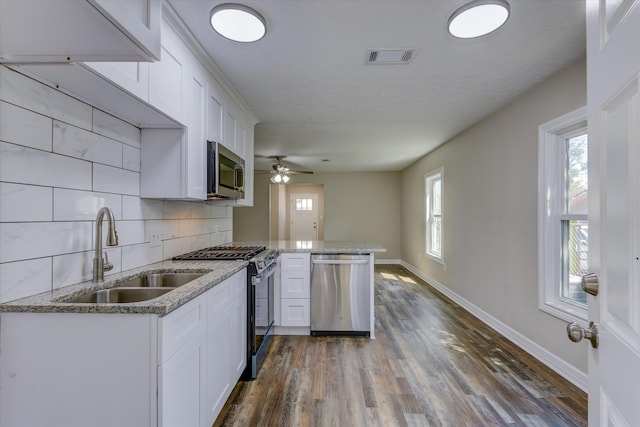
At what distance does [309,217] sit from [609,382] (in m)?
7.27

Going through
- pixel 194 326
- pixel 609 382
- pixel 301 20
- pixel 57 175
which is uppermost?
pixel 301 20

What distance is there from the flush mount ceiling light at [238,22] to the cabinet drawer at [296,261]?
192 centimetres

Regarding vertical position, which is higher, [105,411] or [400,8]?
[400,8]

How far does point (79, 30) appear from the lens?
852 millimetres

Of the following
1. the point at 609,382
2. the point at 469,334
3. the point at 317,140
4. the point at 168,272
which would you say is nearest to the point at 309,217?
the point at 317,140

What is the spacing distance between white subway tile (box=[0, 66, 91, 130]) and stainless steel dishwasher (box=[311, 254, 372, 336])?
2.15 metres

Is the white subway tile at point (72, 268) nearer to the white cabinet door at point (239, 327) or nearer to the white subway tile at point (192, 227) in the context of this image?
the white cabinet door at point (239, 327)

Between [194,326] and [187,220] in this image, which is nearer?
[194,326]

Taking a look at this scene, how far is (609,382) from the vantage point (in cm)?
66

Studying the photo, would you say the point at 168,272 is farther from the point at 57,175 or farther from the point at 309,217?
the point at 309,217

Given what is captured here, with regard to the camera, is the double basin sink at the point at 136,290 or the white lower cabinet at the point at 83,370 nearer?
the white lower cabinet at the point at 83,370

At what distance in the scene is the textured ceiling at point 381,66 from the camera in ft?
5.49

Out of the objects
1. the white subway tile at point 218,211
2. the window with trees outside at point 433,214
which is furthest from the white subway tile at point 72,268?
the window with trees outside at point 433,214

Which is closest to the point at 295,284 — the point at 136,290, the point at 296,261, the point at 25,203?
the point at 296,261
